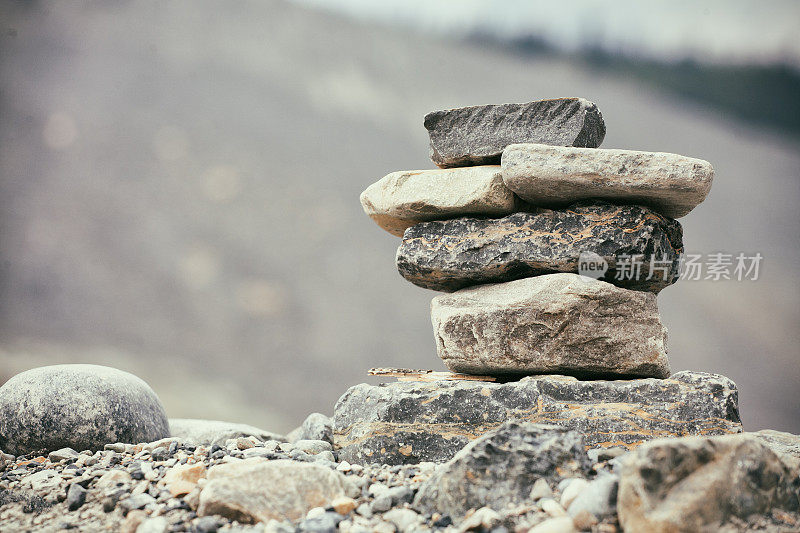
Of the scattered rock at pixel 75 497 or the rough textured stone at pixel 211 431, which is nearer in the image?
the scattered rock at pixel 75 497

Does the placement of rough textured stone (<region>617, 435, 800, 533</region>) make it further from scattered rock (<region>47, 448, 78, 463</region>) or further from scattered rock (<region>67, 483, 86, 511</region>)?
scattered rock (<region>47, 448, 78, 463</region>)

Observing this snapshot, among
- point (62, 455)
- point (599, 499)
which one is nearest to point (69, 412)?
point (62, 455)

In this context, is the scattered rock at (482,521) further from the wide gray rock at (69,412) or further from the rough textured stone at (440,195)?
the wide gray rock at (69,412)

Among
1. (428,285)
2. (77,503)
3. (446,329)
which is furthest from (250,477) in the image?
(428,285)

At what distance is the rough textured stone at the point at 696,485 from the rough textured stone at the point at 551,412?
1384 mm

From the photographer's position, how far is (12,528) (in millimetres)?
3527

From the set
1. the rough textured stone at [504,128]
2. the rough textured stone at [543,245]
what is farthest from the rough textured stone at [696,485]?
the rough textured stone at [504,128]

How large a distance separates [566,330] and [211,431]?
3.94 meters

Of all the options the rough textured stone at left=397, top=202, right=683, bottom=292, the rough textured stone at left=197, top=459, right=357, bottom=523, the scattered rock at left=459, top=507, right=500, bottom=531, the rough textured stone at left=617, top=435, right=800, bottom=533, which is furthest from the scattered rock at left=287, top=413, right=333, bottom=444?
the rough textured stone at left=617, top=435, right=800, bottom=533

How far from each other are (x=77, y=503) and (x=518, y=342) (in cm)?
308

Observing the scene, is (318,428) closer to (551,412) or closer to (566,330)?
(551,412)

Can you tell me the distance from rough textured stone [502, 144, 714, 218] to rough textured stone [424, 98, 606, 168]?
15.8 inches

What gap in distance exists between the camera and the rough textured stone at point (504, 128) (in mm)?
4926

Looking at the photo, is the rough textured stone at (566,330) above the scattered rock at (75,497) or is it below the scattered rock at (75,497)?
above
